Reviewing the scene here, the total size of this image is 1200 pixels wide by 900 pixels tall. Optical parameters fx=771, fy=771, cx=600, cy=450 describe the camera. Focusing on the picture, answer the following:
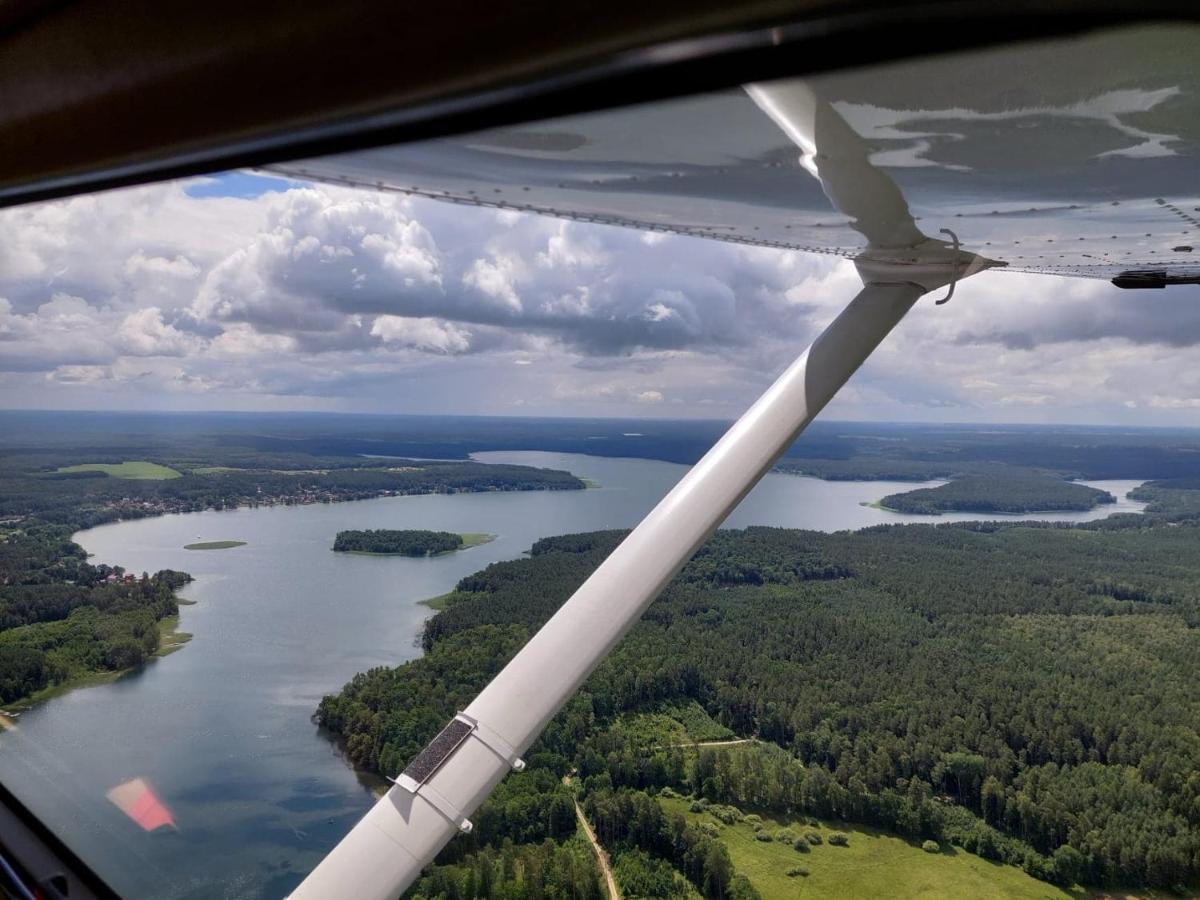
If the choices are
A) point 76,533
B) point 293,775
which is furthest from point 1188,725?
point 76,533

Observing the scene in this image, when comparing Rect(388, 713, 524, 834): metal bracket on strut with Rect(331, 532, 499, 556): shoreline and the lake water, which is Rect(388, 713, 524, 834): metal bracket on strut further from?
Rect(331, 532, 499, 556): shoreline

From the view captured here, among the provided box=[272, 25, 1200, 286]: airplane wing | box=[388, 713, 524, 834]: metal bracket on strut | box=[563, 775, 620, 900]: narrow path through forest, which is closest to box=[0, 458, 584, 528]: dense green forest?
box=[388, 713, 524, 834]: metal bracket on strut

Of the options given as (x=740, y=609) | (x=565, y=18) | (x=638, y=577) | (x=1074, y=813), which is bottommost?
(x=1074, y=813)

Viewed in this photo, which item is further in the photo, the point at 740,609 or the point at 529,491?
the point at 529,491

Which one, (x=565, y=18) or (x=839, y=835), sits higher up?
(x=565, y=18)

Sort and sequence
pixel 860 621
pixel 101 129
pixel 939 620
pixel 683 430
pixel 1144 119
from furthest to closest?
1. pixel 683 430
2. pixel 939 620
3. pixel 860 621
4. pixel 1144 119
5. pixel 101 129

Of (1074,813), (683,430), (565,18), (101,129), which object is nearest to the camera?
(565,18)

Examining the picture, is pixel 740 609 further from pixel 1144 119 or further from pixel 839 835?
pixel 1144 119
